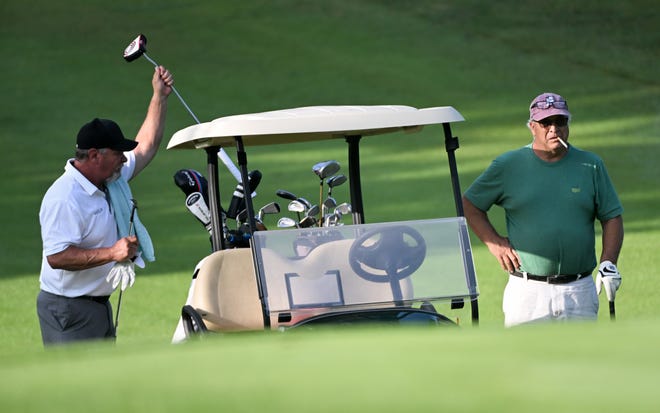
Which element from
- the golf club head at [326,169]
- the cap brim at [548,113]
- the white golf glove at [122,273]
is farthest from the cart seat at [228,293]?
the cap brim at [548,113]

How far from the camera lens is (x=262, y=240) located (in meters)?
5.14

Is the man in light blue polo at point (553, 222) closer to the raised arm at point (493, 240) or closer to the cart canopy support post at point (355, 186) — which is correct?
the raised arm at point (493, 240)

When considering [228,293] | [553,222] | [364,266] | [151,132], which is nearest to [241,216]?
[151,132]

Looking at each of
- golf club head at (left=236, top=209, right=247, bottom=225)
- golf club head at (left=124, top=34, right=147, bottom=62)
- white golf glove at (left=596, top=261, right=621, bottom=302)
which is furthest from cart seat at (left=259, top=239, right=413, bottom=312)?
golf club head at (left=124, top=34, right=147, bottom=62)

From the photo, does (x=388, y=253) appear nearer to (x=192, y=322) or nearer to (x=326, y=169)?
(x=192, y=322)

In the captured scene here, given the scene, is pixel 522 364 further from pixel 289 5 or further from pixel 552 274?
pixel 289 5

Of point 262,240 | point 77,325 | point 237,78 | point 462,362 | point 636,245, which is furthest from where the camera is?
point 237,78

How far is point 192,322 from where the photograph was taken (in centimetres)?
523

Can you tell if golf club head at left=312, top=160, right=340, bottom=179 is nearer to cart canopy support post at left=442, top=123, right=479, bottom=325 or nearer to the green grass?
cart canopy support post at left=442, top=123, right=479, bottom=325

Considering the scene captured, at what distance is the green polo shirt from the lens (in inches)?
225

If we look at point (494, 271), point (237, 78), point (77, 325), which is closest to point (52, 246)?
point (77, 325)

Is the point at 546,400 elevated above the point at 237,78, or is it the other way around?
the point at 237,78

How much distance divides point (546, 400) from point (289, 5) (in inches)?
1212

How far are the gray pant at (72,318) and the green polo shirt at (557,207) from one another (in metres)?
1.89
